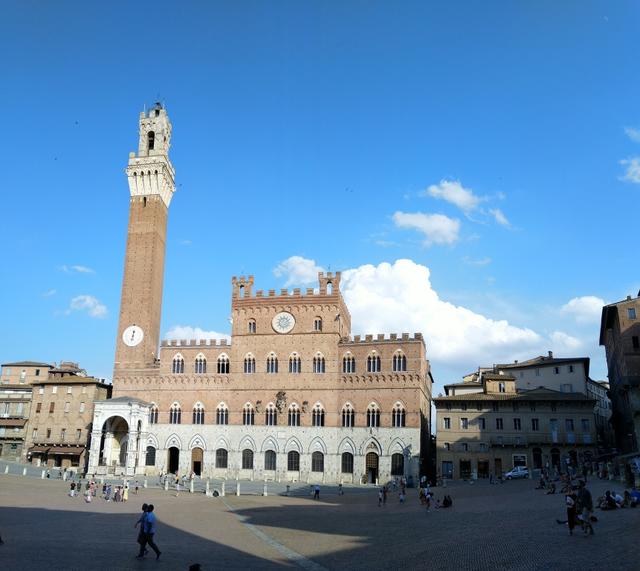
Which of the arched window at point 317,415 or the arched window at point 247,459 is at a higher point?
the arched window at point 317,415

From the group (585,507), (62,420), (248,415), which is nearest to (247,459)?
(248,415)

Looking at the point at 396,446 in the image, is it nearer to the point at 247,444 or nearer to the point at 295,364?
the point at 295,364

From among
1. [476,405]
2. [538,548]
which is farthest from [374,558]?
[476,405]

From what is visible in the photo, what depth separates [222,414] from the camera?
61.3 meters

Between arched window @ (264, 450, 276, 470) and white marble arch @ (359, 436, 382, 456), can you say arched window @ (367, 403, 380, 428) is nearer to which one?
white marble arch @ (359, 436, 382, 456)

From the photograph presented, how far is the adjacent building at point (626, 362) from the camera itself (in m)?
50.7

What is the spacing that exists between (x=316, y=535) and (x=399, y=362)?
34.9 m

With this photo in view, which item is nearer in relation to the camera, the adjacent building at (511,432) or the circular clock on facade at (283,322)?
the adjacent building at (511,432)

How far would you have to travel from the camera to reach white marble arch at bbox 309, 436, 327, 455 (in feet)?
191

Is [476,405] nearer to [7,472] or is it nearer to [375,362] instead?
[375,362]

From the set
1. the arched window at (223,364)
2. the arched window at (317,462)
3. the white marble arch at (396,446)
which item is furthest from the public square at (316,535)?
the arched window at (223,364)

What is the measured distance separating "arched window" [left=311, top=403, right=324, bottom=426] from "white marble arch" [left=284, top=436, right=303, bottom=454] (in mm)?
2297

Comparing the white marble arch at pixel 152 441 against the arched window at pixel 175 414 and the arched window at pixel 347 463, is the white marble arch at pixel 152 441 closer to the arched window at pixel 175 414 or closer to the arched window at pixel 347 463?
the arched window at pixel 175 414

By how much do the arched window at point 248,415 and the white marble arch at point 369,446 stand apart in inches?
436
